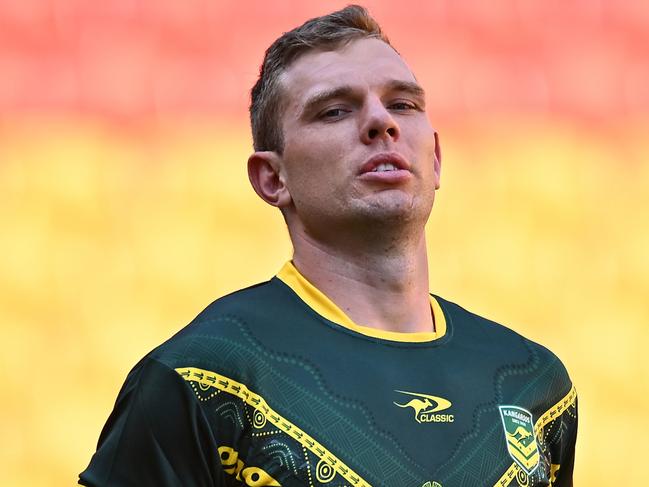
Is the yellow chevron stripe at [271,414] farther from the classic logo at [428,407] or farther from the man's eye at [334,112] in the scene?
the man's eye at [334,112]

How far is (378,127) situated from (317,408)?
455 millimetres

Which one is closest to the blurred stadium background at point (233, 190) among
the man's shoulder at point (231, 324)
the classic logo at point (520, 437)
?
the man's shoulder at point (231, 324)

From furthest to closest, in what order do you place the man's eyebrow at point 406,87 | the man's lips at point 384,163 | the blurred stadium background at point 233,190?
the blurred stadium background at point 233,190 → the man's eyebrow at point 406,87 → the man's lips at point 384,163

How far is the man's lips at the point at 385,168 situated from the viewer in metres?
1.87

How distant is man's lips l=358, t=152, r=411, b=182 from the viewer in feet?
6.12

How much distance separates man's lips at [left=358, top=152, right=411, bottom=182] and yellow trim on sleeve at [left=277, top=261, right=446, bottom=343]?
0.20 metres

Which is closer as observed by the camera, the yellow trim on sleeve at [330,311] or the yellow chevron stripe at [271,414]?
the yellow chevron stripe at [271,414]

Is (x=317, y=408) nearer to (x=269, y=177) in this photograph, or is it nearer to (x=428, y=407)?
(x=428, y=407)

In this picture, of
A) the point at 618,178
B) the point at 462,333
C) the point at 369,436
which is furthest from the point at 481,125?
the point at 369,436

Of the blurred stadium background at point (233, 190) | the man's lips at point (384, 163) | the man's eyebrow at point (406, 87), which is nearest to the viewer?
the man's lips at point (384, 163)

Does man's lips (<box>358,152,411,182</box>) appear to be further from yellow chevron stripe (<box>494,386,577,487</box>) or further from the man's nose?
yellow chevron stripe (<box>494,386,577,487</box>)

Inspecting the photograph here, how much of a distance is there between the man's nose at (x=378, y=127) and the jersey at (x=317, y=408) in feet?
0.83

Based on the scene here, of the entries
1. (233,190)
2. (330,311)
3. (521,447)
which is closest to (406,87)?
(330,311)

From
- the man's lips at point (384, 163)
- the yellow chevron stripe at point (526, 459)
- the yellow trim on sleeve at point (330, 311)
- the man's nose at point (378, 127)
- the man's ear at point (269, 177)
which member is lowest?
the yellow chevron stripe at point (526, 459)
